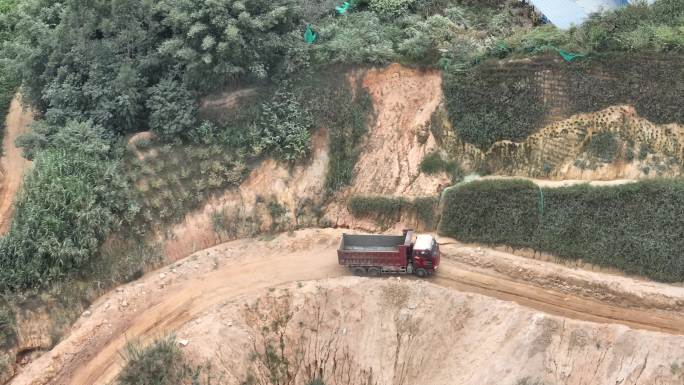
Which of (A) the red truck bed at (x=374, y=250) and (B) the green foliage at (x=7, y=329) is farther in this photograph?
(A) the red truck bed at (x=374, y=250)

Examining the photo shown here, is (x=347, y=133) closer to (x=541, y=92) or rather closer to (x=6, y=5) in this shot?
(x=541, y=92)

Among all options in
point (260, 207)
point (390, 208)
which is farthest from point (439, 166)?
point (260, 207)

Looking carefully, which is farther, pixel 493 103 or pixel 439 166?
pixel 439 166

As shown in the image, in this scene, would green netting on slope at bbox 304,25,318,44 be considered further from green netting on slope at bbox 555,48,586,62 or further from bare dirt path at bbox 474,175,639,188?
green netting on slope at bbox 555,48,586,62

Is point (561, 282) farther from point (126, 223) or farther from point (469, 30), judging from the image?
point (126, 223)

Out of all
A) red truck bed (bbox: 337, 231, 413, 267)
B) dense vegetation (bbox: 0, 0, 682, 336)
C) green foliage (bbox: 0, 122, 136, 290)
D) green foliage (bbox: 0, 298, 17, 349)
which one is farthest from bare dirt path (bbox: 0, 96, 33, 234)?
red truck bed (bbox: 337, 231, 413, 267)

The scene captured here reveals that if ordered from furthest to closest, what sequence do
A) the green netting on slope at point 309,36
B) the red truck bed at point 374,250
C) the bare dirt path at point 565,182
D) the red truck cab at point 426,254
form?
the green netting on slope at point 309,36 → the bare dirt path at point 565,182 → the red truck bed at point 374,250 → the red truck cab at point 426,254

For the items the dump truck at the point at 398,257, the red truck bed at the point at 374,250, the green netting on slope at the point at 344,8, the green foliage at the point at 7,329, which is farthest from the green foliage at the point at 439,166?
the green foliage at the point at 7,329

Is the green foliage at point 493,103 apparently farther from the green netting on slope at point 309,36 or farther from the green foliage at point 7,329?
the green foliage at point 7,329
